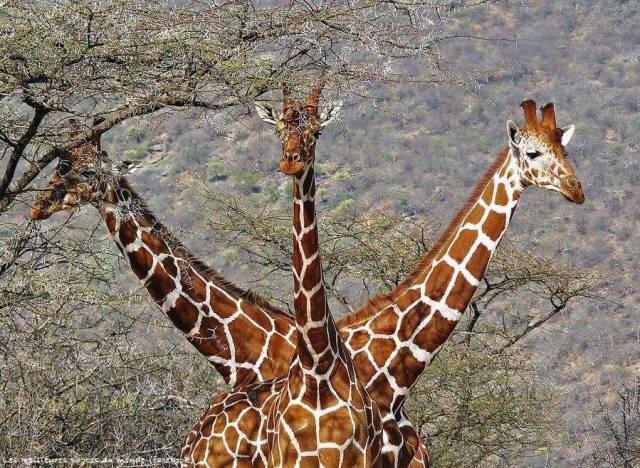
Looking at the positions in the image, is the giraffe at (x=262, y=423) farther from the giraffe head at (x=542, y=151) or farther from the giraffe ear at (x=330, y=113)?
the giraffe head at (x=542, y=151)

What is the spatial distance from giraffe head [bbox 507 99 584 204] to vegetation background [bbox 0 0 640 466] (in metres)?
0.41

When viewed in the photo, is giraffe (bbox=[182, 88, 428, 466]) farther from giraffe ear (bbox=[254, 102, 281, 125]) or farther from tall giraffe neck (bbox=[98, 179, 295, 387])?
tall giraffe neck (bbox=[98, 179, 295, 387])

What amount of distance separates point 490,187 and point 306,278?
2.01 meters

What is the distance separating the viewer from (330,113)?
671 centimetres

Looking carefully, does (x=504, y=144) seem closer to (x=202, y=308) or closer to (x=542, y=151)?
(x=542, y=151)

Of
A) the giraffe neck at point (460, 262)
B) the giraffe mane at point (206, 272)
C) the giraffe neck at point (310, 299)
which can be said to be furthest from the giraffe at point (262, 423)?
the giraffe mane at point (206, 272)

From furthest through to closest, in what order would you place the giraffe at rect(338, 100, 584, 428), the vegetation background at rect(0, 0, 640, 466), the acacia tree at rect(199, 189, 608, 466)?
the acacia tree at rect(199, 189, 608, 466), the vegetation background at rect(0, 0, 640, 466), the giraffe at rect(338, 100, 584, 428)

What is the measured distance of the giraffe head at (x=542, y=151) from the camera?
8.17 meters

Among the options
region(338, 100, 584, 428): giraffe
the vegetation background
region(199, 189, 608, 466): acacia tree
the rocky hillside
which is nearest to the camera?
region(338, 100, 584, 428): giraffe

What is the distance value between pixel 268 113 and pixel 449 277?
227 cm

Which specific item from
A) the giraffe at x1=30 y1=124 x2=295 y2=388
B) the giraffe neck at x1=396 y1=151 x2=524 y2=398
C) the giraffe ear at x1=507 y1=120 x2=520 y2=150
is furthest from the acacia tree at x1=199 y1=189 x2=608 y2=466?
the giraffe ear at x1=507 y1=120 x2=520 y2=150

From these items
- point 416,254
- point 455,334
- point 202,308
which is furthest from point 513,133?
point 455,334

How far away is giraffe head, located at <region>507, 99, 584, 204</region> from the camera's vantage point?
8172 millimetres

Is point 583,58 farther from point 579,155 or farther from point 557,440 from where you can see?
point 557,440
